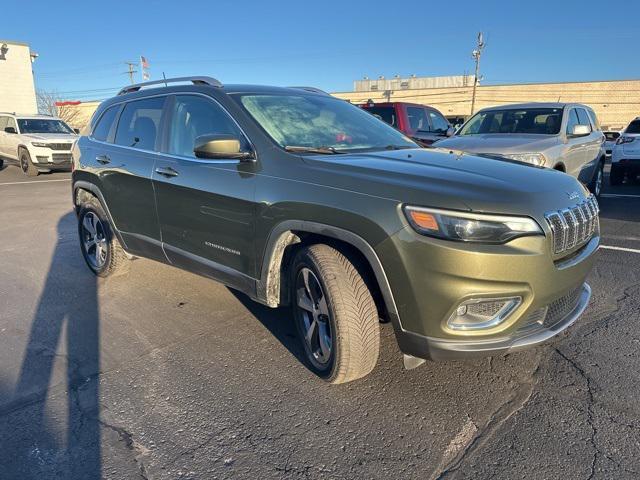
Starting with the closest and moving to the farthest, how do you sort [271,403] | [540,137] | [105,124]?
[271,403], [105,124], [540,137]

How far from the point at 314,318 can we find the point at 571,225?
156 centimetres

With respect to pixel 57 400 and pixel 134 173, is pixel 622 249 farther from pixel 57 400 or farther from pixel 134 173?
pixel 57 400

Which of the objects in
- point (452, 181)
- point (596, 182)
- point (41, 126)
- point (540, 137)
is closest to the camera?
point (452, 181)

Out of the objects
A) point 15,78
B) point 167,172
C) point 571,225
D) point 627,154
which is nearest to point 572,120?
point 627,154

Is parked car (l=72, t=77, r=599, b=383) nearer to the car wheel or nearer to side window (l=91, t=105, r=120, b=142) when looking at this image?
side window (l=91, t=105, r=120, b=142)

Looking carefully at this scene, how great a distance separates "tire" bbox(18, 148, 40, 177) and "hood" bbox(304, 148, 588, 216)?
1454 centimetres

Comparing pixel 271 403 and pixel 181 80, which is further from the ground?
pixel 181 80

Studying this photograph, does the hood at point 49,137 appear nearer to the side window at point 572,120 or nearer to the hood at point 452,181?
the side window at point 572,120

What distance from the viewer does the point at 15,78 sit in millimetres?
28469

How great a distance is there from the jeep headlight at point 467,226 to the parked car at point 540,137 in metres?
4.57

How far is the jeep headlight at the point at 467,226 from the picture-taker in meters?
2.31

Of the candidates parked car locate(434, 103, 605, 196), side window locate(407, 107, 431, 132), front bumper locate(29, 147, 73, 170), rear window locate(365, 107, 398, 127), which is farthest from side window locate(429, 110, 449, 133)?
front bumper locate(29, 147, 73, 170)

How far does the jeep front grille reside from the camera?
249cm

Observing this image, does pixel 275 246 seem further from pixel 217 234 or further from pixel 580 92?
pixel 580 92
